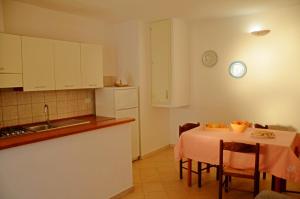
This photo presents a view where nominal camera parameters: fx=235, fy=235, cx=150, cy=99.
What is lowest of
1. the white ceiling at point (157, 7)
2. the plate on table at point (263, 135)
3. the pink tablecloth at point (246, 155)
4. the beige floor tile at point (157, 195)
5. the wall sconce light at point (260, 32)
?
the beige floor tile at point (157, 195)

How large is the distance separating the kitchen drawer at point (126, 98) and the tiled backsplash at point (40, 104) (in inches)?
21.8

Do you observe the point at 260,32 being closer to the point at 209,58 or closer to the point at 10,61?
the point at 209,58

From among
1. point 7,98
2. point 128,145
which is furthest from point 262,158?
point 7,98

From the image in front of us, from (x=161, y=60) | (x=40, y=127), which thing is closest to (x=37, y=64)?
(x=40, y=127)

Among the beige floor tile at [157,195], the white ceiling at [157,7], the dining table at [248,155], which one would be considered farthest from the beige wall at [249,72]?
the beige floor tile at [157,195]

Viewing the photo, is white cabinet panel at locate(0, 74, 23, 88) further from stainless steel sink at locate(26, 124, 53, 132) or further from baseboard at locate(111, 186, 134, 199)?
baseboard at locate(111, 186, 134, 199)

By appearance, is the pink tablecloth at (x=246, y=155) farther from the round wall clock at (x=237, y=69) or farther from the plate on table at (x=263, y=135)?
the round wall clock at (x=237, y=69)

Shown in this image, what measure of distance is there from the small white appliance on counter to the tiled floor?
0.57 metres

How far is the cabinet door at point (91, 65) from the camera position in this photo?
3.56 meters

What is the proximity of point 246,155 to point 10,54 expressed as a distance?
2.94m

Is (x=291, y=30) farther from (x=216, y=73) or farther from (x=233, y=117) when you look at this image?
(x=233, y=117)

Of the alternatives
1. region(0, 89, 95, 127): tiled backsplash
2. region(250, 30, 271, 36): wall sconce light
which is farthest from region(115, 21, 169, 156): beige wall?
region(250, 30, 271, 36): wall sconce light

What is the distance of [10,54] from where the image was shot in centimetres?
270

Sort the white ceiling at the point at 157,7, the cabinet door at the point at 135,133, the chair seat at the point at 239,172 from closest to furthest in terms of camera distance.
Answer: the chair seat at the point at 239,172, the white ceiling at the point at 157,7, the cabinet door at the point at 135,133
